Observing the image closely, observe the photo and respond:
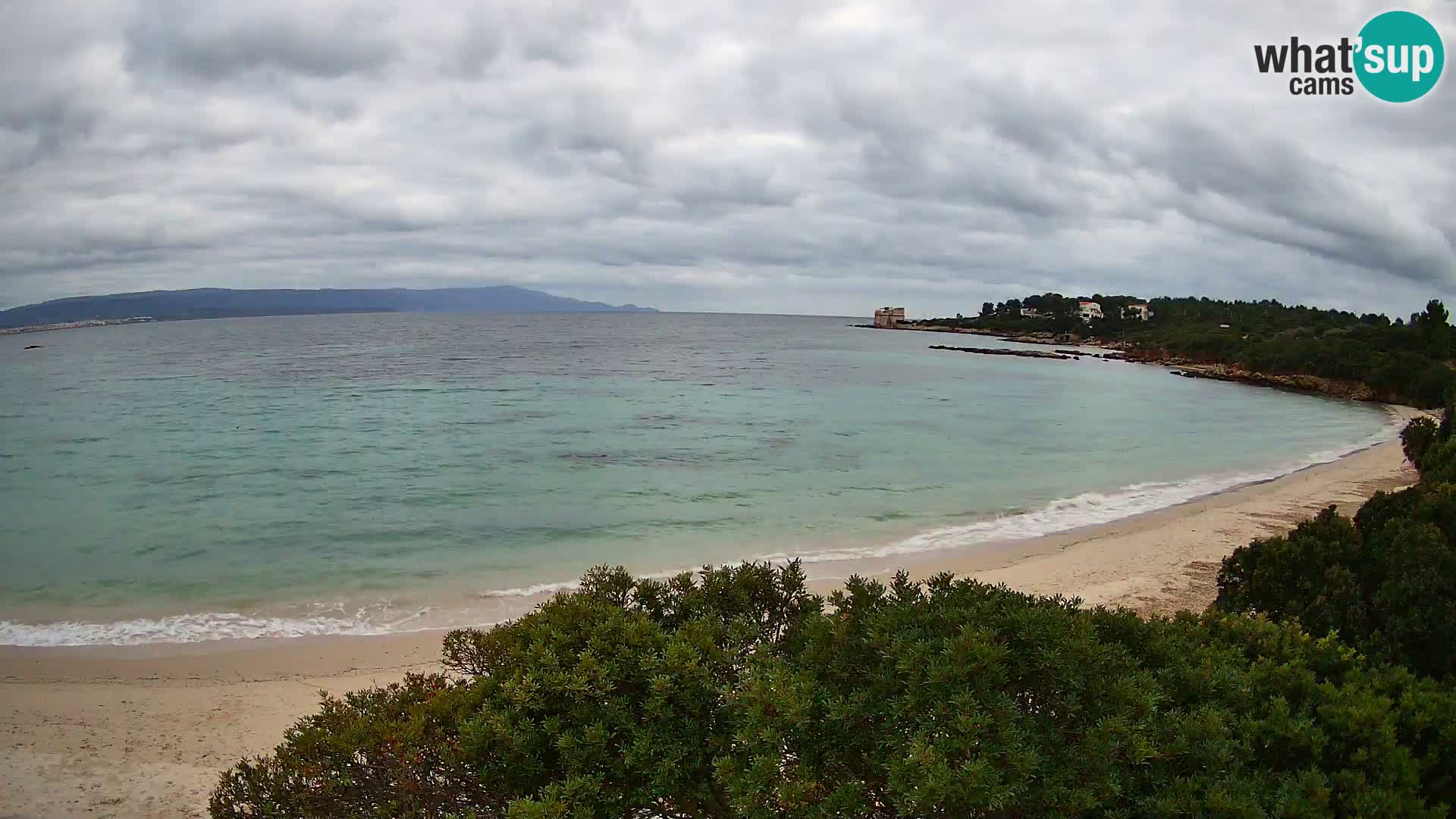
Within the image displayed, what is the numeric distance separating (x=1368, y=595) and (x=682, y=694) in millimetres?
5949

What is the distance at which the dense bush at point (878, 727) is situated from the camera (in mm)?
3248

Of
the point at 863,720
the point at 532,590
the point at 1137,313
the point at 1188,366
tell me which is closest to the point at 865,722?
the point at 863,720

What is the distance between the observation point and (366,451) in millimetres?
25391

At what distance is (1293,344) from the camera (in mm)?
59594

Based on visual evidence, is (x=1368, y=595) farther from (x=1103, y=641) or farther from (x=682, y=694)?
(x=682, y=694)

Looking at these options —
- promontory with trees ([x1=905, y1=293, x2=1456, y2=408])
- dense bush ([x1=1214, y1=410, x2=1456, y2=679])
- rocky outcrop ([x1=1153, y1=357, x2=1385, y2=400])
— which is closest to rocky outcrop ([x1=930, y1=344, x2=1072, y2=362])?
promontory with trees ([x1=905, y1=293, x2=1456, y2=408])

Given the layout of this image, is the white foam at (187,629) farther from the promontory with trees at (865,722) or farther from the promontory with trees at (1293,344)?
the promontory with trees at (1293,344)

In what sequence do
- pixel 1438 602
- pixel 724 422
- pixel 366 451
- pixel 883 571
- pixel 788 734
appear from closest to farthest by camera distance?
pixel 788 734 → pixel 1438 602 → pixel 883 571 → pixel 366 451 → pixel 724 422

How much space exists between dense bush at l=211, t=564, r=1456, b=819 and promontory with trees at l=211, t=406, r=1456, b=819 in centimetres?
1

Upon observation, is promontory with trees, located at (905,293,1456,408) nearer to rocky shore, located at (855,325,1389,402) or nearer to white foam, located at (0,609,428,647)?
rocky shore, located at (855,325,1389,402)

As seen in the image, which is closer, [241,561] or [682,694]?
[682,694]

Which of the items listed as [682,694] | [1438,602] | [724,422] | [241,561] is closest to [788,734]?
[682,694]

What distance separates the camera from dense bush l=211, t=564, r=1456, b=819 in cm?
325

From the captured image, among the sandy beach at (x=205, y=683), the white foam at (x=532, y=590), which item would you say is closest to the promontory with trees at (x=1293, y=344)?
the sandy beach at (x=205, y=683)
